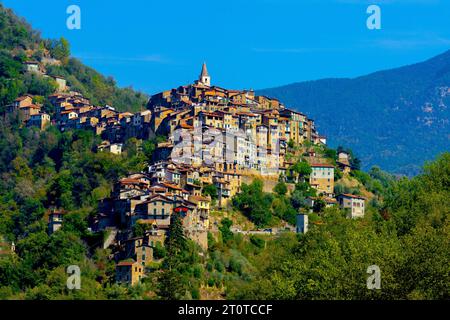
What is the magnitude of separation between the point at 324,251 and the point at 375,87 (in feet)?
498

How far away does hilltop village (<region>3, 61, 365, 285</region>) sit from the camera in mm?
66500

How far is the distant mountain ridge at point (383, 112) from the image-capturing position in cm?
17775

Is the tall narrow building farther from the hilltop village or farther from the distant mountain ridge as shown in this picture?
the distant mountain ridge

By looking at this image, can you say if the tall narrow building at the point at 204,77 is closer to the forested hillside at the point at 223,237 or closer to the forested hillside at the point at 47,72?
the forested hillside at the point at 47,72

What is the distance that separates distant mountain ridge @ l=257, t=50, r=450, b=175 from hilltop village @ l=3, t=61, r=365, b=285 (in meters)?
80.7

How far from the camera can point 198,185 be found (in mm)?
73562

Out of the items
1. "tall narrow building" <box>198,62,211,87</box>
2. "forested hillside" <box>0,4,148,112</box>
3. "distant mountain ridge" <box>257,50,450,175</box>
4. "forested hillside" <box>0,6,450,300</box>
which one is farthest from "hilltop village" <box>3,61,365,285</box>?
"distant mountain ridge" <box>257,50,450,175</box>

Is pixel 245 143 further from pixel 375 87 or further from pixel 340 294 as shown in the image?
pixel 375 87

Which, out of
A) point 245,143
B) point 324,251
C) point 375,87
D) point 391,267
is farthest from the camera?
point 375,87

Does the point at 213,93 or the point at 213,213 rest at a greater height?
the point at 213,93

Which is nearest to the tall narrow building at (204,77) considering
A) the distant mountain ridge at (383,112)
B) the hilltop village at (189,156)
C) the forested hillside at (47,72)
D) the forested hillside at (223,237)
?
the hilltop village at (189,156)

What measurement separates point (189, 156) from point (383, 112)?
11767 centimetres
